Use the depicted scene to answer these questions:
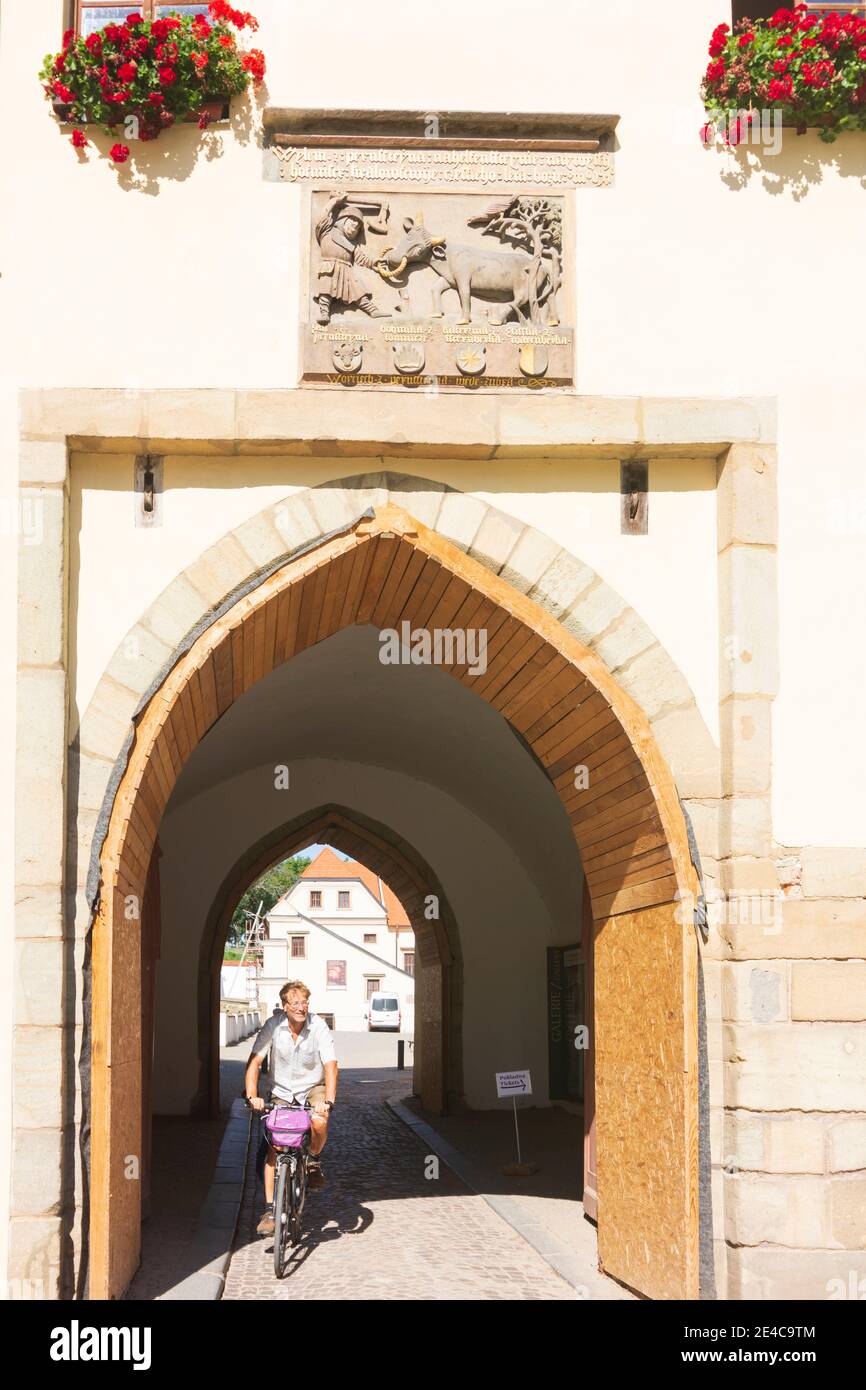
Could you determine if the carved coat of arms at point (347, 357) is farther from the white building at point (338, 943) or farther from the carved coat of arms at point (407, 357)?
the white building at point (338, 943)

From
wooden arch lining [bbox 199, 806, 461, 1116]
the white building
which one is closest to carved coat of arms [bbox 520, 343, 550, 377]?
wooden arch lining [bbox 199, 806, 461, 1116]

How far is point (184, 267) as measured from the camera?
7.07m

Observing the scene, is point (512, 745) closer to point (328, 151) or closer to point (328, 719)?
point (328, 719)

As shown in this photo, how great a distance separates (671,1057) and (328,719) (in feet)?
25.2

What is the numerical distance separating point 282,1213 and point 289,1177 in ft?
0.74

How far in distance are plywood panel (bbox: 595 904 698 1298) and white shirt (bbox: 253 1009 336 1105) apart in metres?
1.56

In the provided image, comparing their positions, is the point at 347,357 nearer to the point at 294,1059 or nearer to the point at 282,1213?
the point at 294,1059

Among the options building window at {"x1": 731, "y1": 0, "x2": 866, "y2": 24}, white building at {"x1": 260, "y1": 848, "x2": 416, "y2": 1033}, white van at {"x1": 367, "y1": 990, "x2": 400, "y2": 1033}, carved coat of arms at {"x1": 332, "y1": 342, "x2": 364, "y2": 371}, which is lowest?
white van at {"x1": 367, "y1": 990, "x2": 400, "y2": 1033}

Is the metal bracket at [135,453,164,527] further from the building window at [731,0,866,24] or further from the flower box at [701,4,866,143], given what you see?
the building window at [731,0,866,24]

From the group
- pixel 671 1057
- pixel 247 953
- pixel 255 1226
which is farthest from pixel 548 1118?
pixel 247 953

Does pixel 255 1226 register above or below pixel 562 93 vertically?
below

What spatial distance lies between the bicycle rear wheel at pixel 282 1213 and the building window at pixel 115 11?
5548 mm

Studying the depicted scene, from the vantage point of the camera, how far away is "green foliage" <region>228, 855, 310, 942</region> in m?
68.7

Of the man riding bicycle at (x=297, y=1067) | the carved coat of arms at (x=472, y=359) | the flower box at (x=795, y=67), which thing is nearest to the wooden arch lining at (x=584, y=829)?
the carved coat of arms at (x=472, y=359)
